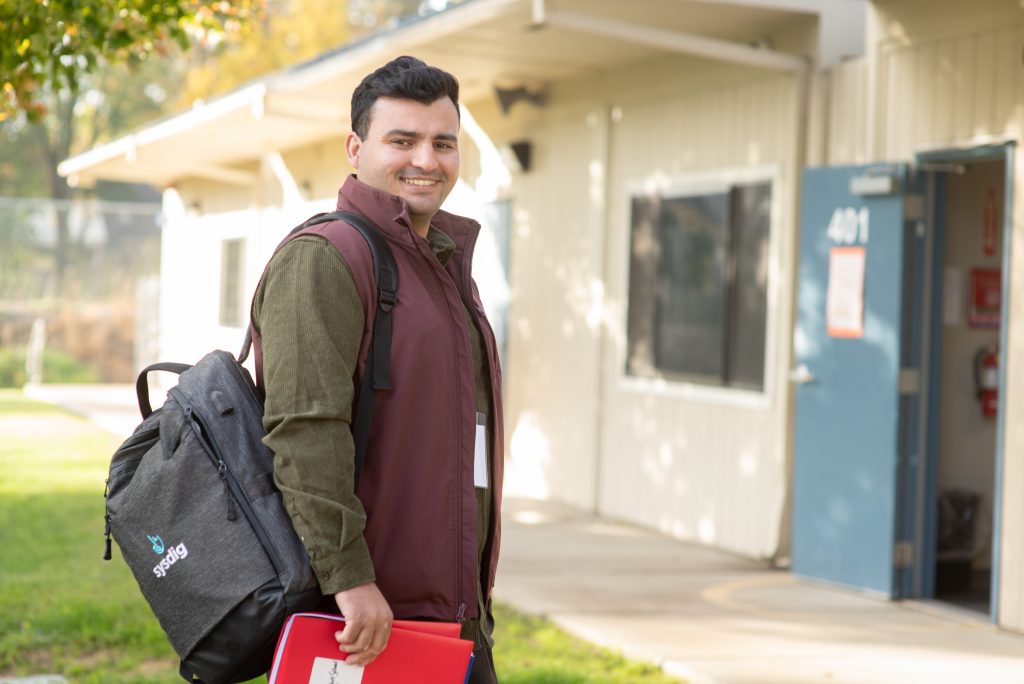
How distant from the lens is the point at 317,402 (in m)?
2.47

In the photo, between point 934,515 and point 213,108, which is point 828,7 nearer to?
point 934,515

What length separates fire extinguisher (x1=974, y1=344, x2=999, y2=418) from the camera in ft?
26.6

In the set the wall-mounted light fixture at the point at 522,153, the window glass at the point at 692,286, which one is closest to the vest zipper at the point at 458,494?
the window glass at the point at 692,286

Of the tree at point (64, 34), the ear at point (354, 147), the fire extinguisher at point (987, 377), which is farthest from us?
the fire extinguisher at point (987, 377)

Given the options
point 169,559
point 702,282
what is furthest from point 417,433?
point 702,282

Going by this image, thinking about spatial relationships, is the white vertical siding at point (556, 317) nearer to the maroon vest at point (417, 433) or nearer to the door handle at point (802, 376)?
the door handle at point (802, 376)

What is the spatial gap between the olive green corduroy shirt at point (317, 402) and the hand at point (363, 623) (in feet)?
0.08

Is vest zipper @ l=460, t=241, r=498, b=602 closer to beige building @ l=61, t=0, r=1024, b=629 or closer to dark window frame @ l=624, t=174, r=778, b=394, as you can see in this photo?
beige building @ l=61, t=0, r=1024, b=629

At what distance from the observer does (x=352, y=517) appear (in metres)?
2.46

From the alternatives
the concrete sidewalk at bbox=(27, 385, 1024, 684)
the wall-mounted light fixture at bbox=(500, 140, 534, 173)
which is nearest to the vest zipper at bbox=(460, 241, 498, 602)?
the concrete sidewalk at bbox=(27, 385, 1024, 684)

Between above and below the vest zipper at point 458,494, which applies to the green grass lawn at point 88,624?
below

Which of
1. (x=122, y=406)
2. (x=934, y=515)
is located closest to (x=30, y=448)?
(x=122, y=406)

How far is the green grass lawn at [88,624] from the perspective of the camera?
5.66 meters

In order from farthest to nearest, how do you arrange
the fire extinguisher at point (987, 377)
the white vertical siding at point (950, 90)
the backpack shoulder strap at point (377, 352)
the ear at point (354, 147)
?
the fire extinguisher at point (987, 377) < the white vertical siding at point (950, 90) < the ear at point (354, 147) < the backpack shoulder strap at point (377, 352)
